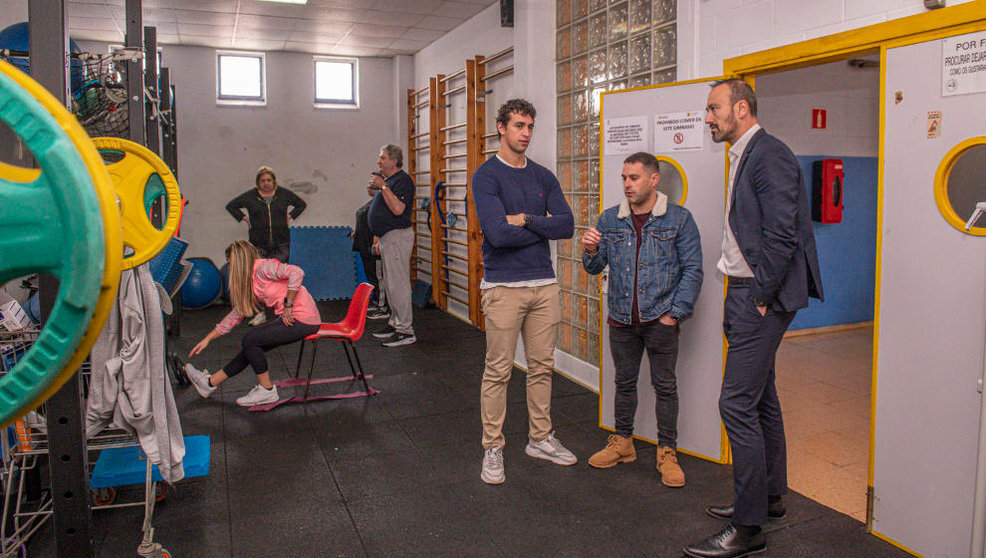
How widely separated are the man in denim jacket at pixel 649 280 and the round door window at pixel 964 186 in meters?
0.95

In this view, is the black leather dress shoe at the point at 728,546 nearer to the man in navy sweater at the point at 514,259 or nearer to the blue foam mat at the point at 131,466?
the man in navy sweater at the point at 514,259

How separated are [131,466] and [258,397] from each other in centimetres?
151

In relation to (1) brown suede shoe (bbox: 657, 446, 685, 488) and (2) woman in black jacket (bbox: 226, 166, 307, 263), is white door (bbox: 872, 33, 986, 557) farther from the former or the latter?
(2) woman in black jacket (bbox: 226, 166, 307, 263)

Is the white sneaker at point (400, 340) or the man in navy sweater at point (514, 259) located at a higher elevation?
the man in navy sweater at point (514, 259)

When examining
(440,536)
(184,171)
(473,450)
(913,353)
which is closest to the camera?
(913,353)

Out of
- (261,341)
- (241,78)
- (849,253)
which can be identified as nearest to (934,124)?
(261,341)

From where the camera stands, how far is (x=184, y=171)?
7.92 m

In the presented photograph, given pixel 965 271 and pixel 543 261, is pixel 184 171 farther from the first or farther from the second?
pixel 965 271

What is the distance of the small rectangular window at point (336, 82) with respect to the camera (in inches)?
335

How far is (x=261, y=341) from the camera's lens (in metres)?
3.94

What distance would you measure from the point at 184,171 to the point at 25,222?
→ 8.11 meters

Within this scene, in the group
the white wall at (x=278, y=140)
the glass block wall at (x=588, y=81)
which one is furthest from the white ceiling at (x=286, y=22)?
the glass block wall at (x=588, y=81)

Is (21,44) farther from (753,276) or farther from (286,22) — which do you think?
(286,22)

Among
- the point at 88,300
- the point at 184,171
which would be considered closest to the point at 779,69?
the point at 88,300
